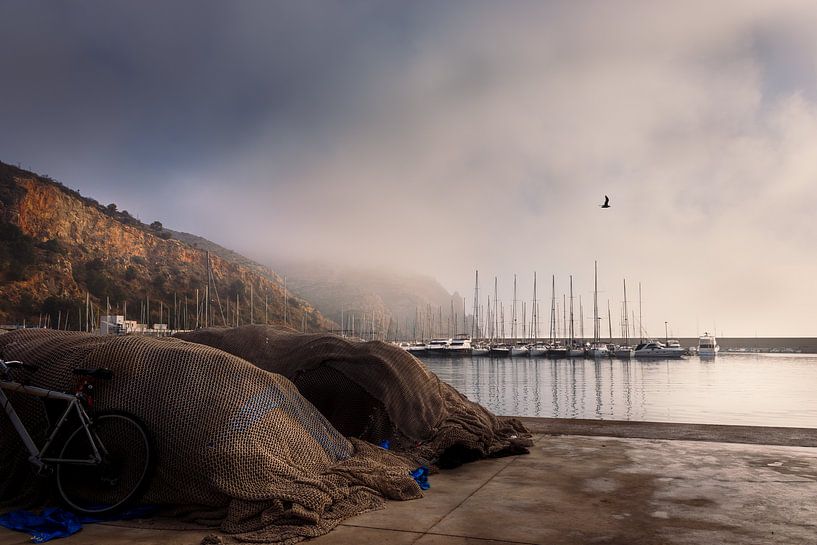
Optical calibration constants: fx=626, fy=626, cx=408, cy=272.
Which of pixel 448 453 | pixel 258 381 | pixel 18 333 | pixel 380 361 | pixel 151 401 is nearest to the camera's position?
pixel 151 401

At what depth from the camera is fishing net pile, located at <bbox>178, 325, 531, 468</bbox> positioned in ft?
25.6

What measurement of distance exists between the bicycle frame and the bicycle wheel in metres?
0.06

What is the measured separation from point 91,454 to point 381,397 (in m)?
3.67

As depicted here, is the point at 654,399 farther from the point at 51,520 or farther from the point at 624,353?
the point at 624,353

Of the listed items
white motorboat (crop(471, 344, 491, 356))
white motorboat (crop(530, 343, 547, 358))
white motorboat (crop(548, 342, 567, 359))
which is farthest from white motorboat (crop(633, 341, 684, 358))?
white motorboat (crop(471, 344, 491, 356))

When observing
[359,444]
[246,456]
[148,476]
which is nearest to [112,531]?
[148,476]

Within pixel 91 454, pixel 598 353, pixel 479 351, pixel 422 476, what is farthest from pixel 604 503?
pixel 479 351

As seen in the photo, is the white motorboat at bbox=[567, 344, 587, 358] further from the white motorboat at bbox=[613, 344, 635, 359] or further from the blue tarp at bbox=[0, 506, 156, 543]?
the blue tarp at bbox=[0, 506, 156, 543]

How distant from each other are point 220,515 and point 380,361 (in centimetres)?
348

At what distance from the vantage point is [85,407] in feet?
17.7

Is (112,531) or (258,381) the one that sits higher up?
(258,381)

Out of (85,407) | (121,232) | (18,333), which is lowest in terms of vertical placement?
(85,407)

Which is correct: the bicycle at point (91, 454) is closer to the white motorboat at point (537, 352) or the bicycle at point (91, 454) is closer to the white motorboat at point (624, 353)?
the white motorboat at point (624, 353)

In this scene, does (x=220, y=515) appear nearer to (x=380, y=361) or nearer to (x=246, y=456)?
(x=246, y=456)
